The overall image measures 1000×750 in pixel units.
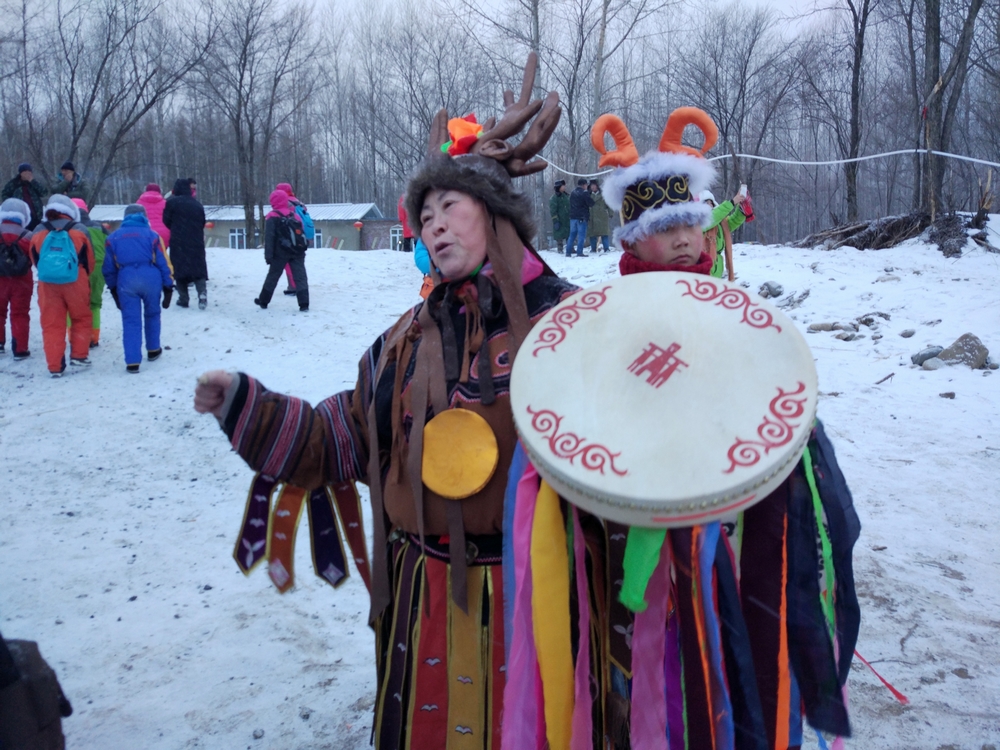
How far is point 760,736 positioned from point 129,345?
21.9ft

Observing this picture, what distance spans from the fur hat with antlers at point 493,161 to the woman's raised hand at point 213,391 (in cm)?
61

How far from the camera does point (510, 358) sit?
1.61 metres

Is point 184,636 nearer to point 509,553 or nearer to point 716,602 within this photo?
point 509,553

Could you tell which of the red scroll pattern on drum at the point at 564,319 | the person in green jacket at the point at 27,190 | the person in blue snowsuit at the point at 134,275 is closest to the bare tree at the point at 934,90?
the person in blue snowsuit at the point at 134,275

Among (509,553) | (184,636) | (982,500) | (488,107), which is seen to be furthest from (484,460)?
(488,107)

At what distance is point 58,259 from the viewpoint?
20.9 ft

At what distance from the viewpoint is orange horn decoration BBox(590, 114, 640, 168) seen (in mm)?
1934

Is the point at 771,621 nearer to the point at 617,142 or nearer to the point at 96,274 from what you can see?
the point at 617,142

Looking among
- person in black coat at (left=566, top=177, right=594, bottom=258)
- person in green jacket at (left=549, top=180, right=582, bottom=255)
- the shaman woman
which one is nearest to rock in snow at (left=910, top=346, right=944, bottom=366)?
the shaman woman

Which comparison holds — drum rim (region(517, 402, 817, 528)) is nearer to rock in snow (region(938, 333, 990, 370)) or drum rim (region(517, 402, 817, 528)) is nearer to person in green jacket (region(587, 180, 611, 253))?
rock in snow (region(938, 333, 990, 370))

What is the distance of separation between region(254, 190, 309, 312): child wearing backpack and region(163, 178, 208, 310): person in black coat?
762mm

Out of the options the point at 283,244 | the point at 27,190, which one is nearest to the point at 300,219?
the point at 283,244

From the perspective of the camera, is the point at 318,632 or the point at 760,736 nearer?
the point at 760,736

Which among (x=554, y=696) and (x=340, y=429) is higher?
(x=340, y=429)
